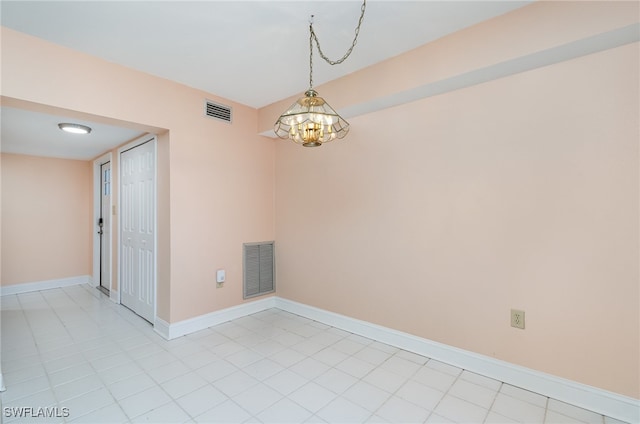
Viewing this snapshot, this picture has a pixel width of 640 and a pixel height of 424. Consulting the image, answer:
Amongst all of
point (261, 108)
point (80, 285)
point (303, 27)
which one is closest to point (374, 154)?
point (303, 27)

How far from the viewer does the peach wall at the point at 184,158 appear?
85.3 inches

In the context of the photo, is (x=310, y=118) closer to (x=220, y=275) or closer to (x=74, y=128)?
(x=220, y=275)

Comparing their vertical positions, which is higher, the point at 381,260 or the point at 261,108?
Result: the point at 261,108

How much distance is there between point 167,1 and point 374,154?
194 cm

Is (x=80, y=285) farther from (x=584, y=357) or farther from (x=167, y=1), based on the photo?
(x=584, y=357)

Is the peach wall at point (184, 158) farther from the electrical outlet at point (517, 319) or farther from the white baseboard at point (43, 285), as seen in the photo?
the white baseboard at point (43, 285)

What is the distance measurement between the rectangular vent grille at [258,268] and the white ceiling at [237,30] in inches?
76.0

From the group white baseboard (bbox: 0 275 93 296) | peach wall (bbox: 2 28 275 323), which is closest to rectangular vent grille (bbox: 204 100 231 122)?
peach wall (bbox: 2 28 275 323)

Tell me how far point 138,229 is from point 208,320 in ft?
4.62

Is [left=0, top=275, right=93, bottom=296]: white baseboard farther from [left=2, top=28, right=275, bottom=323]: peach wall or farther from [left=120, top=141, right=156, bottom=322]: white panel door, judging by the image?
[left=2, top=28, right=275, bottom=323]: peach wall

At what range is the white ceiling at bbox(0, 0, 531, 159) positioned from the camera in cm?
182

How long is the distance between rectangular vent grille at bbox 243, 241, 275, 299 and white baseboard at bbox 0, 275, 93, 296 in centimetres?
346

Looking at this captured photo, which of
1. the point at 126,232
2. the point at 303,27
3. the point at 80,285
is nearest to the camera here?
the point at 303,27

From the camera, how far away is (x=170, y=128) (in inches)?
113
